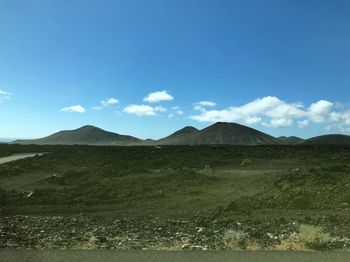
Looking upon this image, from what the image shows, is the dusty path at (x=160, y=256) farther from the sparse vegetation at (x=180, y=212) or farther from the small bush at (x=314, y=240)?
the sparse vegetation at (x=180, y=212)

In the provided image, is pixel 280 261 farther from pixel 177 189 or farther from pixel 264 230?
pixel 177 189

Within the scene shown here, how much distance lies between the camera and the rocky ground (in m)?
9.80

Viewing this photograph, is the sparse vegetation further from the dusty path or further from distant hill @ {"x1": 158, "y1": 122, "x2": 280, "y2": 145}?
distant hill @ {"x1": 158, "y1": 122, "x2": 280, "y2": 145}

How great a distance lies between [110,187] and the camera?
26.0m

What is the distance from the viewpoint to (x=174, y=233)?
43.2 ft

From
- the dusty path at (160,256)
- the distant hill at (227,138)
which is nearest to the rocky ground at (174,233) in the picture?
the dusty path at (160,256)

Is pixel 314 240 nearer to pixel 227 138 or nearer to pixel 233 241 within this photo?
pixel 233 241

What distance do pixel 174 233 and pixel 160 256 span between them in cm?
478

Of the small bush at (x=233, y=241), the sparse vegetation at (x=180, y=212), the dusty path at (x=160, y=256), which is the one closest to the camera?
the dusty path at (x=160, y=256)

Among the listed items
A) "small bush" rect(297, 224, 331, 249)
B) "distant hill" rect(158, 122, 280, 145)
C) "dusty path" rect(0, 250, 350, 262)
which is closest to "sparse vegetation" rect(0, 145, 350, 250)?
"small bush" rect(297, 224, 331, 249)

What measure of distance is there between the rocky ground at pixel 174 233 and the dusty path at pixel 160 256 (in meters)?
0.74

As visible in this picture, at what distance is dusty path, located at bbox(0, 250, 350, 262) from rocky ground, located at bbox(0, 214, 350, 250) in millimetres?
741

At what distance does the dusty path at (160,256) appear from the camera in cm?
820

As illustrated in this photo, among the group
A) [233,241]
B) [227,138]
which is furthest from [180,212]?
[227,138]
